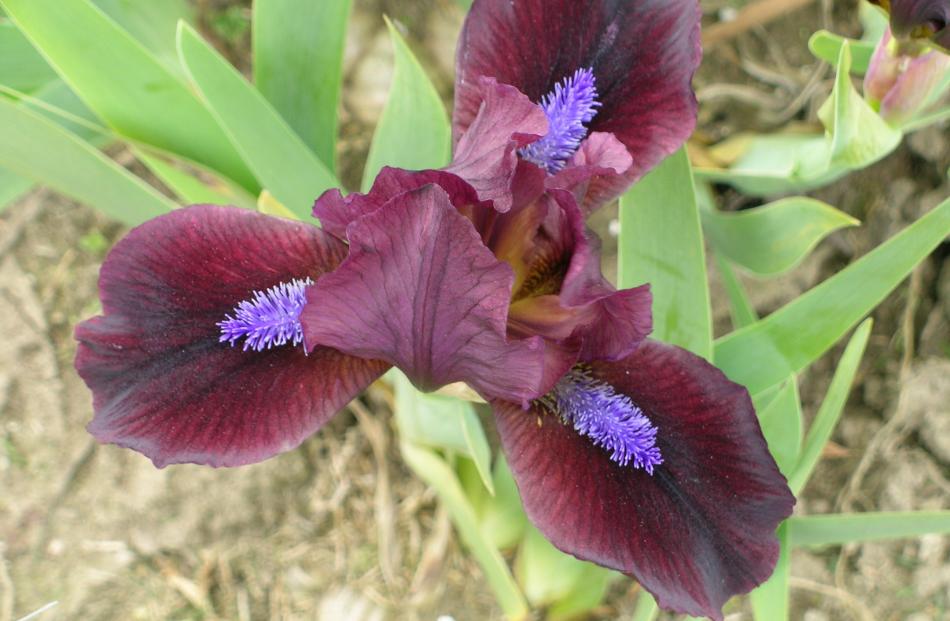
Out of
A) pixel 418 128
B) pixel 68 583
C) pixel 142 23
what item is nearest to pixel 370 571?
pixel 68 583

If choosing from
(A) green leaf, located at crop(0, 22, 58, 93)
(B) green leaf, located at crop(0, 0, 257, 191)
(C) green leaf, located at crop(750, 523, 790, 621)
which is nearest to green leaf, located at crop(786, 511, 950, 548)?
(C) green leaf, located at crop(750, 523, 790, 621)

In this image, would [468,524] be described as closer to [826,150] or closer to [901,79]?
[826,150]

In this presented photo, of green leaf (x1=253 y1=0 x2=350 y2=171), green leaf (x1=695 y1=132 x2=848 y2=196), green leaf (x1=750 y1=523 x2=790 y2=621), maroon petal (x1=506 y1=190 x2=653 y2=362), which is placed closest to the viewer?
maroon petal (x1=506 y1=190 x2=653 y2=362)

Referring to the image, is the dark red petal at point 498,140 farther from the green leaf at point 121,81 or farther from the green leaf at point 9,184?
the green leaf at point 9,184

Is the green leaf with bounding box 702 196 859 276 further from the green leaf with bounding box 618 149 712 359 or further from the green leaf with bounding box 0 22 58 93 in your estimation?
the green leaf with bounding box 0 22 58 93

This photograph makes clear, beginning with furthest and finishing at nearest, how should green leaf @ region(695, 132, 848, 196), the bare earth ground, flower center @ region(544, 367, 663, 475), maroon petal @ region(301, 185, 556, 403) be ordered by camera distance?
1. the bare earth ground
2. green leaf @ region(695, 132, 848, 196)
3. flower center @ region(544, 367, 663, 475)
4. maroon petal @ region(301, 185, 556, 403)
